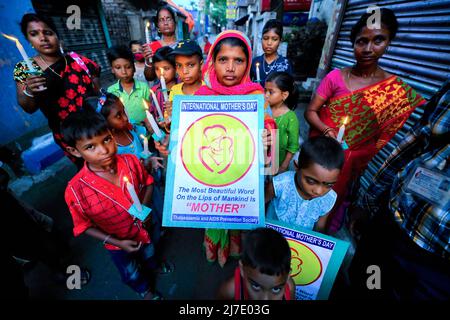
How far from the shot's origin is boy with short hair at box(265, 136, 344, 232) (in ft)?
4.63

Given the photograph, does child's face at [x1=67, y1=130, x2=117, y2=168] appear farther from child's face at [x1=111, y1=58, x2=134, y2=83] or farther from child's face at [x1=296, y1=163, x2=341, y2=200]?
child's face at [x1=111, y1=58, x2=134, y2=83]

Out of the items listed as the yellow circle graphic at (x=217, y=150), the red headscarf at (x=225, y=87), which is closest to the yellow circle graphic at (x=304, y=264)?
the yellow circle graphic at (x=217, y=150)

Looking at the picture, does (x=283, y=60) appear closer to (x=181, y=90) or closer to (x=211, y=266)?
(x=181, y=90)

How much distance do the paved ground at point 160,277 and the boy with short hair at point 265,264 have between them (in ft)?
4.40

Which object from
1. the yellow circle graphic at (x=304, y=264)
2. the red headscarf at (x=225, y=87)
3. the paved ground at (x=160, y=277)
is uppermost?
the red headscarf at (x=225, y=87)

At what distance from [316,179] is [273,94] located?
1361 mm

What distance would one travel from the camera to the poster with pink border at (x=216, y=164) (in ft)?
4.52

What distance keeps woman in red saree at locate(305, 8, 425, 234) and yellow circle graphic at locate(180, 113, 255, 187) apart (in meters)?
1.01

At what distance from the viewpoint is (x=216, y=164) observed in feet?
4.72

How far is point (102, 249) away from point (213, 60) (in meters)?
2.76

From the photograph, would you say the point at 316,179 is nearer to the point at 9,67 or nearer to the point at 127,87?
the point at 127,87

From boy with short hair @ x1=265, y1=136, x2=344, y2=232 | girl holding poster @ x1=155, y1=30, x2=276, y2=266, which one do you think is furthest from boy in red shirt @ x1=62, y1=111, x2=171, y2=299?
boy with short hair @ x1=265, y1=136, x2=344, y2=232

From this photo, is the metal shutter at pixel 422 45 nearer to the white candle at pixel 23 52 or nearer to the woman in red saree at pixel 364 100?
the woman in red saree at pixel 364 100
